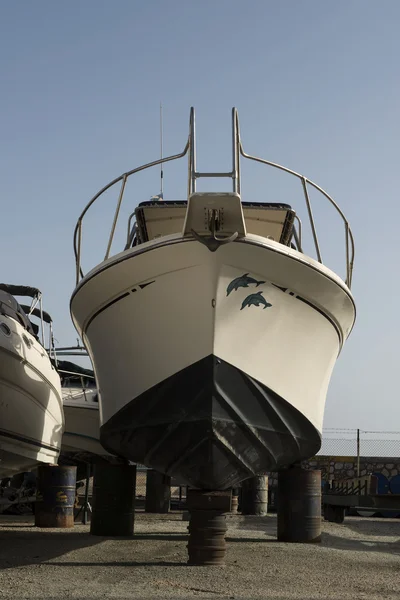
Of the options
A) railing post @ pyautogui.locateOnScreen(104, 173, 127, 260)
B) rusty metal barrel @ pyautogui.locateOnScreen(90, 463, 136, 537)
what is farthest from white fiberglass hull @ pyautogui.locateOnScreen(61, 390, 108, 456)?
railing post @ pyautogui.locateOnScreen(104, 173, 127, 260)

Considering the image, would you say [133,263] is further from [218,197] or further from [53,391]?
[53,391]

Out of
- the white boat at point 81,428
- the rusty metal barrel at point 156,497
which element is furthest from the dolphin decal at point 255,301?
the rusty metal barrel at point 156,497

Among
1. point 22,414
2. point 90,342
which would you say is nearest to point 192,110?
point 90,342

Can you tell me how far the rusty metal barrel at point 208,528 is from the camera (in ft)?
21.9

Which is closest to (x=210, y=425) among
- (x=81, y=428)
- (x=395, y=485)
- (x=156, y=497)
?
(x=81, y=428)

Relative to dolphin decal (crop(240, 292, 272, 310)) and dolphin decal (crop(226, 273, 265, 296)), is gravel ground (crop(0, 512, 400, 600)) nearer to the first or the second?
dolphin decal (crop(240, 292, 272, 310))

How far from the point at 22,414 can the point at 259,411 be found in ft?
13.4

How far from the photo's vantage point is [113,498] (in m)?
9.37

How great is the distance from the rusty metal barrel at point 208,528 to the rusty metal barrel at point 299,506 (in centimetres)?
251

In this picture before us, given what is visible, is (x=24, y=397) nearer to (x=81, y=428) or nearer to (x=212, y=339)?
(x=212, y=339)

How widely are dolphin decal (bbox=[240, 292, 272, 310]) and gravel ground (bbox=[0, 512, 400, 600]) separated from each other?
2.39 m

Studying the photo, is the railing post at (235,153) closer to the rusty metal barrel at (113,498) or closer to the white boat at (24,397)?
the white boat at (24,397)

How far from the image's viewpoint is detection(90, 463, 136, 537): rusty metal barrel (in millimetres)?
9234

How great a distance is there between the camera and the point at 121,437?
7.16 meters
